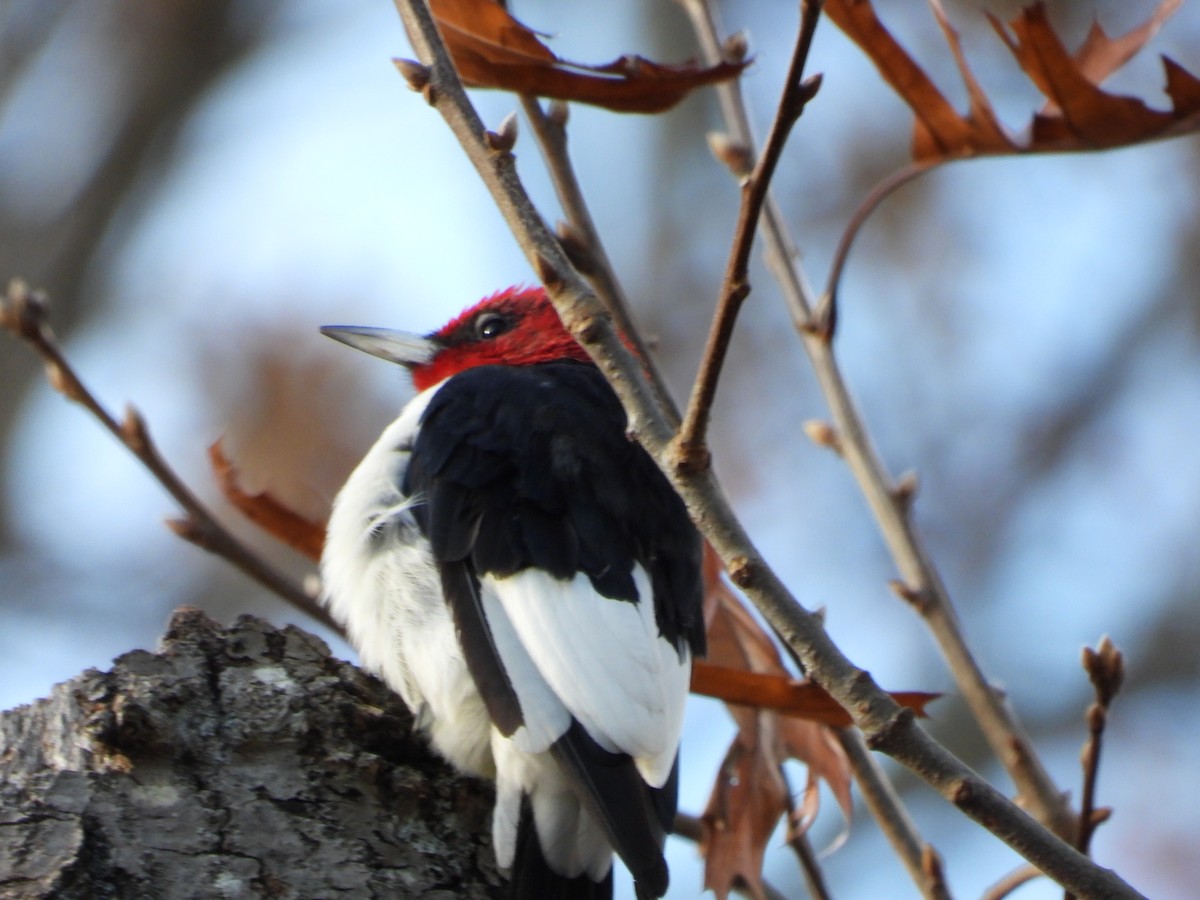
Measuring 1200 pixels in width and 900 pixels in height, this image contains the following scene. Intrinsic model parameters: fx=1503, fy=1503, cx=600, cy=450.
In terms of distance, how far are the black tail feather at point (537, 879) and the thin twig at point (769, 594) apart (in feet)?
2.34

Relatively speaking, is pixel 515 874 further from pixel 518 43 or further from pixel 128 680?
pixel 518 43

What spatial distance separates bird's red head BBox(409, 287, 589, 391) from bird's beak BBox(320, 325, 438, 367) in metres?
0.02

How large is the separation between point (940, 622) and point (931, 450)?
502 centimetres

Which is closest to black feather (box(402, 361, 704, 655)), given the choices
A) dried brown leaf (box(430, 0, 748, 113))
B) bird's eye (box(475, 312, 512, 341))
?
dried brown leaf (box(430, 0, 748, 113))

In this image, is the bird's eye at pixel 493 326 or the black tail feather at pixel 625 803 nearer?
the black tail feather at pixel 625 803

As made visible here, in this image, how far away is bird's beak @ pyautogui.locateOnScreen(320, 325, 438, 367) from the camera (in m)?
4.35

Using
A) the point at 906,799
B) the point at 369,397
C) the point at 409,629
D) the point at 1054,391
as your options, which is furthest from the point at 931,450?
the point at 409,629

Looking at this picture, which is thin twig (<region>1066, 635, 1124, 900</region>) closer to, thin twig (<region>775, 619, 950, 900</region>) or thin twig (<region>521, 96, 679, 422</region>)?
thin twig (<region>775, 619, 950, 900</region>)

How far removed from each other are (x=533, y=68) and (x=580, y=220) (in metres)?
0.42

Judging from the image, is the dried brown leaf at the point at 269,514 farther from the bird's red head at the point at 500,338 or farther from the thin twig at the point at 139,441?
the bird's red head at the point at 500,338

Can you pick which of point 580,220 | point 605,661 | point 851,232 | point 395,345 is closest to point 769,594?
point 605,661

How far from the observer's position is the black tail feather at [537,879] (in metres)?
2.47

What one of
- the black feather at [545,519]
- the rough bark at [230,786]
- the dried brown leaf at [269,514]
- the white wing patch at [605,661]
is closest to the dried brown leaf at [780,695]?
the white wing patch at [605,661]

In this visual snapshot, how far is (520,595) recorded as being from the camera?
9.11 ft
